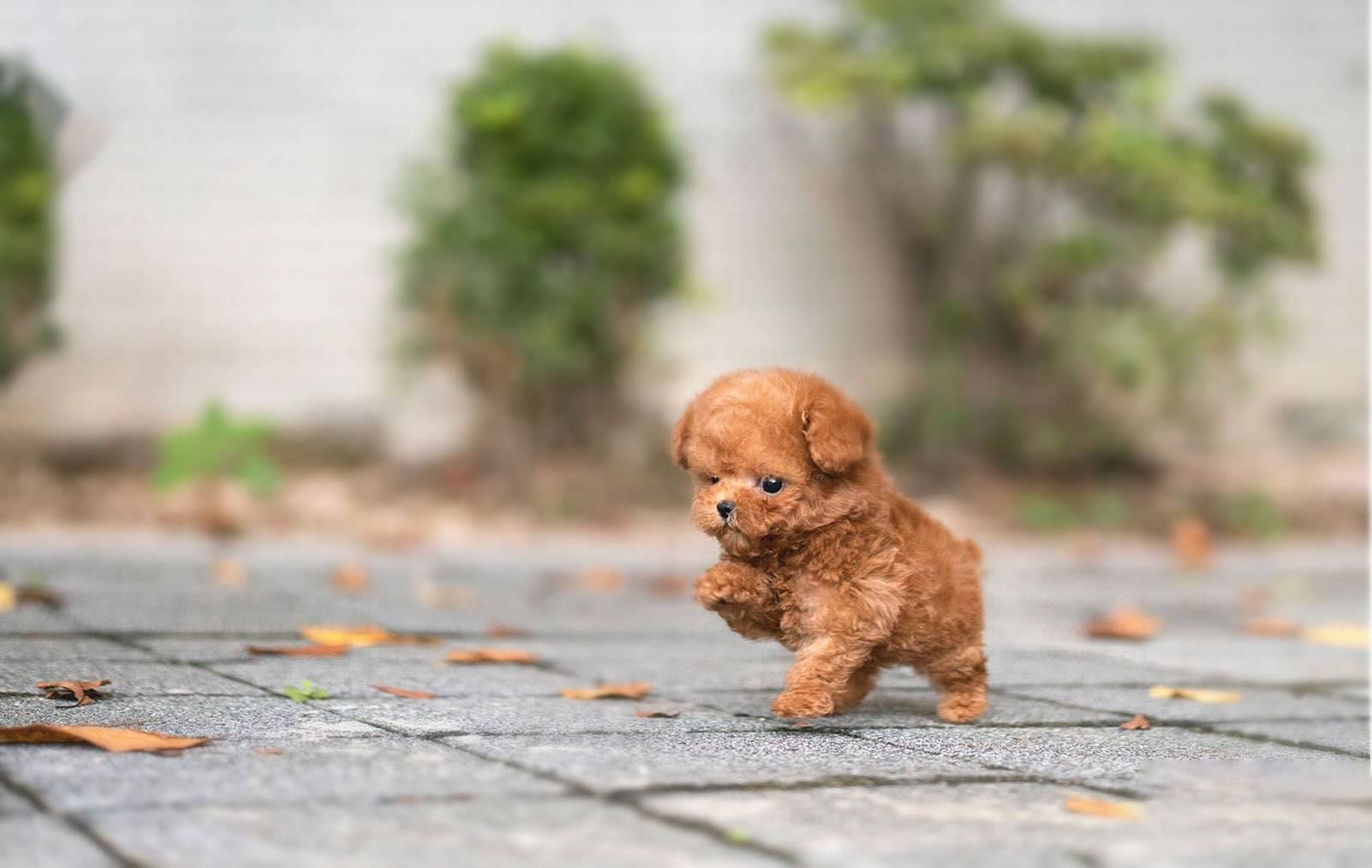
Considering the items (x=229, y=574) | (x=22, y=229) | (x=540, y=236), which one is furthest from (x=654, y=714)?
(x=22, y=229)

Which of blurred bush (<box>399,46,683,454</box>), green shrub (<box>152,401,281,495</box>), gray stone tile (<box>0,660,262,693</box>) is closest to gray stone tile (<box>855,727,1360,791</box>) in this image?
gray stone tile (<box>0,660,262,693</box>)

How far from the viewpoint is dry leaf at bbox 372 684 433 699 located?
316 centimetres

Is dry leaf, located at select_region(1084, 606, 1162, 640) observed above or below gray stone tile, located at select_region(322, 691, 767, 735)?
above

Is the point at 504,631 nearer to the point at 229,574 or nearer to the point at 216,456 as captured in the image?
the point at 229,574

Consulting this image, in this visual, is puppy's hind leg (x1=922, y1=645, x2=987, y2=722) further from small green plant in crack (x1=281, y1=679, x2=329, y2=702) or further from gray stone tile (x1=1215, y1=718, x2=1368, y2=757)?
small green plant in crack (x1=281, y1=679, x2=329, y2=702)

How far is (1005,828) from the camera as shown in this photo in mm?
2225

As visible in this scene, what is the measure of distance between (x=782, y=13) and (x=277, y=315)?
276 centimetres

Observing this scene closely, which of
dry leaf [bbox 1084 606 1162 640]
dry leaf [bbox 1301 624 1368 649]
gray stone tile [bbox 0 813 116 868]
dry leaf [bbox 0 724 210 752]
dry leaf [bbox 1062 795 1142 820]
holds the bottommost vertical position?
gray stone tile [bbox 0 813 116 868]

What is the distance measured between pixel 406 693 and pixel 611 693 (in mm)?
400

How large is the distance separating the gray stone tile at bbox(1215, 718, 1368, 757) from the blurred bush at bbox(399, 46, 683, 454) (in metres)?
4.28

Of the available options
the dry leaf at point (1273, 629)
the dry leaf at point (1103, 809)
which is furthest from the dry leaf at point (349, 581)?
the dry leaf at point (1103, 809)

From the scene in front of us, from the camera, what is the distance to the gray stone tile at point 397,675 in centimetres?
328

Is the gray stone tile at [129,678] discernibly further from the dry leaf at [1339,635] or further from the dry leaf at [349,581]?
the dry leaf at [1339,635]

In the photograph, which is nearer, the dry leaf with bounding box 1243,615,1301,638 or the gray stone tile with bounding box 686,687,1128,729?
the gray stone tile with bounding box 686,687,1128,729
